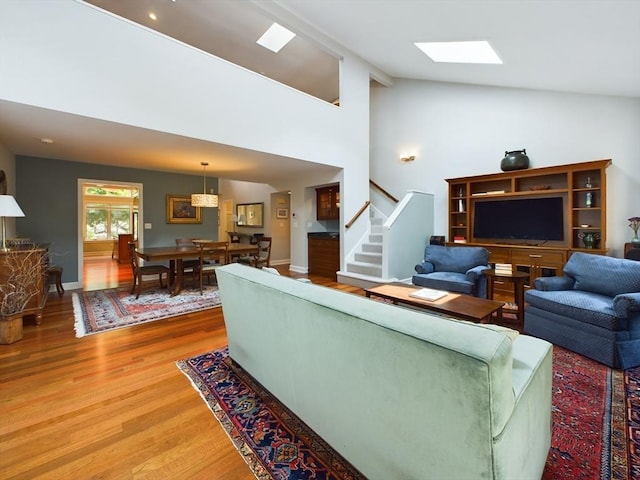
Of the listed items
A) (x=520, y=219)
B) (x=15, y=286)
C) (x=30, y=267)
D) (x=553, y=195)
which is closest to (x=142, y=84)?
(x=30, y=267)

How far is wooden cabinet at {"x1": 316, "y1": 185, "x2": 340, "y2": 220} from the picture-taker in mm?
6926

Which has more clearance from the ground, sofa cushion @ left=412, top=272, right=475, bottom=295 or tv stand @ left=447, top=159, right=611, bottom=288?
tv stand @ left=447, top=159, right=611, bottom=288

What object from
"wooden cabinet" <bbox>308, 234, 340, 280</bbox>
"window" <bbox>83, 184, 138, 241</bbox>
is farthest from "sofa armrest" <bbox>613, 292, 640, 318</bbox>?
"window" <bbox>83, 184, 138, 241</bbox>

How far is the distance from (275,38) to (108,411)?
662 cm

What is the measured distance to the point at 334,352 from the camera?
123 centimetres

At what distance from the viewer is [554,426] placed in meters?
1.67

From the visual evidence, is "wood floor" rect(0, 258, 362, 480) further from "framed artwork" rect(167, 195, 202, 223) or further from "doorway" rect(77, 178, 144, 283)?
"doorway" rect(77, 178, 144, 283)

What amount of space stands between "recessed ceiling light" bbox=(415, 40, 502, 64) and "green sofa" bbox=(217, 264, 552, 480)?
4.46m

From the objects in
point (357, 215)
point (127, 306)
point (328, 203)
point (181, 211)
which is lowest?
→ point (127, 306)

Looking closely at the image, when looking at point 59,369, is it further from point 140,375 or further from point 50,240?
point 50,240

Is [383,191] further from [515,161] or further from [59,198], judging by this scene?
[59,198]

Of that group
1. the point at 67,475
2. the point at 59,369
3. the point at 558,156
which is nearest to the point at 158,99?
the point at 59,369

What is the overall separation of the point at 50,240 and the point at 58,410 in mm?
4587

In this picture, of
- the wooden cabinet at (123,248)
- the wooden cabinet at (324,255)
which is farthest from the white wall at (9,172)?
the wooden cabinet at (324,255)
